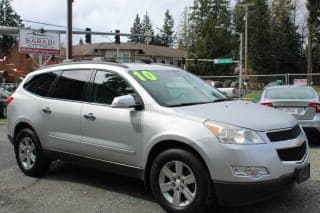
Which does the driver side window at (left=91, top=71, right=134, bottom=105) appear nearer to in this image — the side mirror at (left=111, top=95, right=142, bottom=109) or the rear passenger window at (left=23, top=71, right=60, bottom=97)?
the side mirror at (left=111, top=95, right=142, bottom=109)

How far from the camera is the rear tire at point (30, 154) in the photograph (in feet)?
24.3

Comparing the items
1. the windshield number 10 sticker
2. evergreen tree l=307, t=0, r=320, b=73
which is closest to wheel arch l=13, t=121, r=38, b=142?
the windshield number 10 sticker

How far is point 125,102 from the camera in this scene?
5828 mm

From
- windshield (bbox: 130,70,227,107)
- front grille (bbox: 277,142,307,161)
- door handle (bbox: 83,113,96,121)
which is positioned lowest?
front grille (bbox: 277,142,307,161)

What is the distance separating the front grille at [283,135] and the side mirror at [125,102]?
5.24 feet

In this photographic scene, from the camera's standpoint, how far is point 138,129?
5871 millimetres

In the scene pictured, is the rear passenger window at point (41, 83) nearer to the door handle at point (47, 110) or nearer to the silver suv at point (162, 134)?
the silver suv at point (162, 134)

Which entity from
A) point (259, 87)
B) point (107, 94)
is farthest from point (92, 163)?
point (259, 87)

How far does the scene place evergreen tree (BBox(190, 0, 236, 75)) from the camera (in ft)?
298

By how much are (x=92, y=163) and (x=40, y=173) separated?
1417 millimetres

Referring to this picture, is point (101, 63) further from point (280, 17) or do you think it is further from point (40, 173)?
point (280, 17)

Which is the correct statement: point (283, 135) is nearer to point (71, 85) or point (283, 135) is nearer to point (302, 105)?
point (71, 85)

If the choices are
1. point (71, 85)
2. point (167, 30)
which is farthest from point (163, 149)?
point (167, 30)

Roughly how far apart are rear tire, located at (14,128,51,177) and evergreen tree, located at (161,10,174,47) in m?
129
